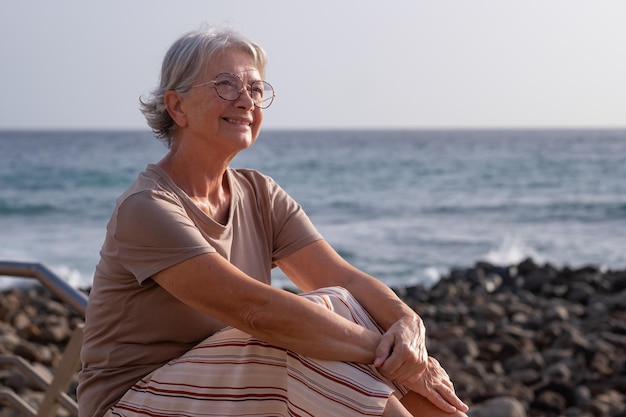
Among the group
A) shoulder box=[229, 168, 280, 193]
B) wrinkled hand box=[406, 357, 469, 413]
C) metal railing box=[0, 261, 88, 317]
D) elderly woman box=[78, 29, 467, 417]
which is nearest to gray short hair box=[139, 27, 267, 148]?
elderly woman box=[78, 29, 467, 417]

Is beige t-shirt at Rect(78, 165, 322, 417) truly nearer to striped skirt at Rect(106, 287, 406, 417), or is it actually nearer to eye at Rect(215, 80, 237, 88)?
striped skirt at Rect(106, 287, 406, 417)

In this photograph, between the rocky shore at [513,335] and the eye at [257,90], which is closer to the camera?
the eye at [257,90]

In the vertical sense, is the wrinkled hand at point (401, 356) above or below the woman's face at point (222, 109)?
below

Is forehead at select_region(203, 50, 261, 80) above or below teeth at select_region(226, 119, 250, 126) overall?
above

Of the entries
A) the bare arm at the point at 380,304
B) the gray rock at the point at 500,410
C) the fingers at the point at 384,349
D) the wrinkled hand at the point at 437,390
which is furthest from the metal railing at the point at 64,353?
Answer: the gray rock at the point at 500,410

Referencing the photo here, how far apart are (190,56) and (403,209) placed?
20547 millimetres

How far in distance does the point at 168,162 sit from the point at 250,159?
3931cm

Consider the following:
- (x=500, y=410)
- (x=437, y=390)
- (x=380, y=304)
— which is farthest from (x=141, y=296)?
(x=500, y=410)

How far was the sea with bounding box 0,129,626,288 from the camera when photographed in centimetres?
1532

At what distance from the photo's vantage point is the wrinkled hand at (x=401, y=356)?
2.37 metres

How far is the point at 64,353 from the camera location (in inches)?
103

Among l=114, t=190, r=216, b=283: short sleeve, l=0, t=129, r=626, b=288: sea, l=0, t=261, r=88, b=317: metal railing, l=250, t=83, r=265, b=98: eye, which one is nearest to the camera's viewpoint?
l=114, t=190, r=216, b=283: short sleeve

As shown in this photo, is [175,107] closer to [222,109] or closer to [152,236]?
[222,109]

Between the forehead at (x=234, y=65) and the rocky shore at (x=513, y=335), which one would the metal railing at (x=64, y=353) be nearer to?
the forehead at (x=234, y=65)
